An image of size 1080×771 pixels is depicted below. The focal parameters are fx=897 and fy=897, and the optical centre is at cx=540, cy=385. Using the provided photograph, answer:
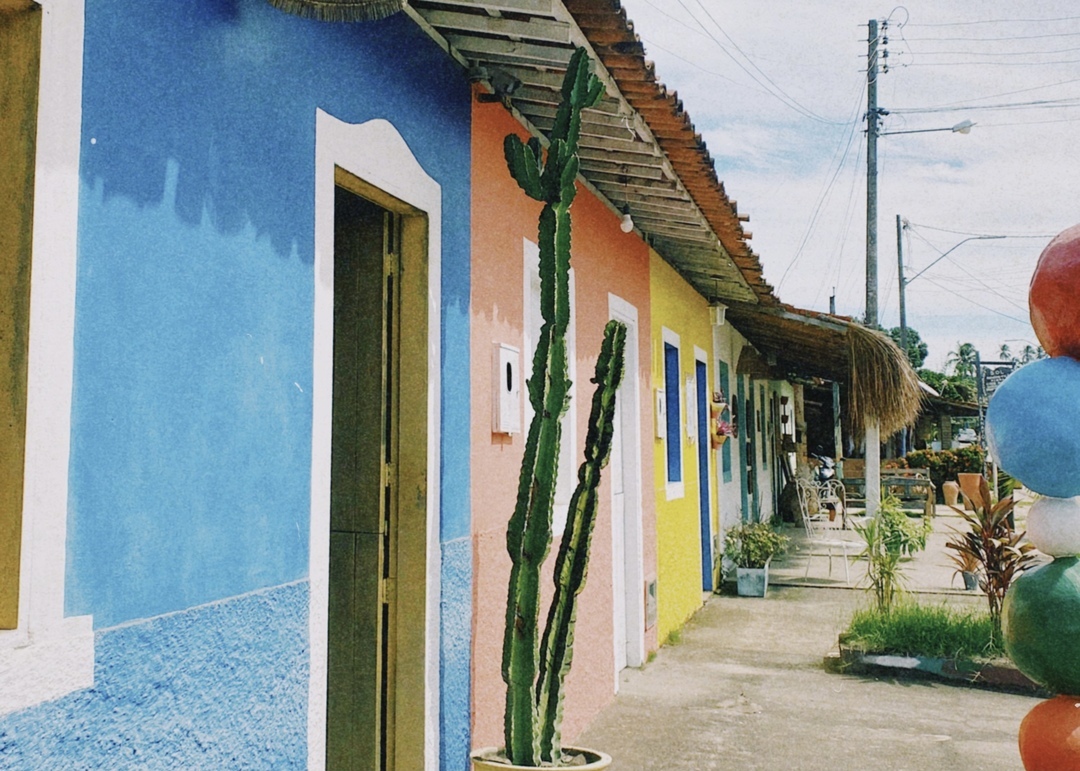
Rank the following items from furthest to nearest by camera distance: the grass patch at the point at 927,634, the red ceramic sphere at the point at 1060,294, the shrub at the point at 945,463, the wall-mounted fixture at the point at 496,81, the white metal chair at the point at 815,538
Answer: the shrub at the point at 945,463 < the white metal chair at the point at 815,538 < the grass patch at the point at 927,634 < the wall-mounted fixture at the point at 496,81 < the red ceramic sphere at the point at 1060,294

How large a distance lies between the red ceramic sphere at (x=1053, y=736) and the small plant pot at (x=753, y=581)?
22.9 ft

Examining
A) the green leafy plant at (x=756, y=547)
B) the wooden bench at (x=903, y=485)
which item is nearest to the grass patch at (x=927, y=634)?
the green leafy plant at (x=756, y=547)

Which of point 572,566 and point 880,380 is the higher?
point 880,380

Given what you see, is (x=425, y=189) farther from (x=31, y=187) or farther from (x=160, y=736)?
(x=160, y=736)

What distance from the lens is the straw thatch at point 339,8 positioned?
2.47 meters

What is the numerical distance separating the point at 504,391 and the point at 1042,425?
7.37ft

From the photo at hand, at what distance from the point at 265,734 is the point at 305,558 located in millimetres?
501

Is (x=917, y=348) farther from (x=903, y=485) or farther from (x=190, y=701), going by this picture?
(x=190, y=701)

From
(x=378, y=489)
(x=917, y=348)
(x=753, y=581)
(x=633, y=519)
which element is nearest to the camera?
(x=378, y=489)

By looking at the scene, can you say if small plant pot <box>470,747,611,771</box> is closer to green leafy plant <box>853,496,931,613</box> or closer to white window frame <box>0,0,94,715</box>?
white window frame <box>0,0,94,715</box>

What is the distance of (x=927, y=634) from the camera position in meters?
6.70

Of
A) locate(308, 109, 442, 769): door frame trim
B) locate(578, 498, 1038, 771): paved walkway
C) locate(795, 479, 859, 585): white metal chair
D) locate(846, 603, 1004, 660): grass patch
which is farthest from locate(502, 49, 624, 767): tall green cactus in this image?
locate(795, 479, 859, 585): white metal chair

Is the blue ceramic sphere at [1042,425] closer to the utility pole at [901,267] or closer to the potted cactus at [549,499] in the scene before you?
the potted cactus at [549,499]

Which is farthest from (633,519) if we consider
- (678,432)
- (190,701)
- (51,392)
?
(51,392)
